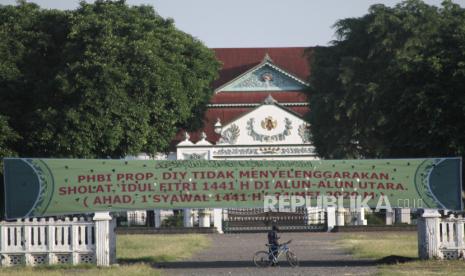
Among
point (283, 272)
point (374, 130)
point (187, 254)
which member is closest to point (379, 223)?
point (374, 130)

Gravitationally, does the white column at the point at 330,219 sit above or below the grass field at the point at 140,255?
above

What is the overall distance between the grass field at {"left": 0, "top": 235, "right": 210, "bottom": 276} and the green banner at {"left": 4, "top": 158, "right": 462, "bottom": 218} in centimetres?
190

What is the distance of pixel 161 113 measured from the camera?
66.3 meters

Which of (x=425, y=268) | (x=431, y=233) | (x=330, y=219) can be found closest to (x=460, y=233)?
(x=431, y=233)

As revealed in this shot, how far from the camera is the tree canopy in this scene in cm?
5681

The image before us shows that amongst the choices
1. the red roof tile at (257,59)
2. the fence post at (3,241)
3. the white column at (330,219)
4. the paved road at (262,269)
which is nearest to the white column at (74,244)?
the fence post at (3,241)

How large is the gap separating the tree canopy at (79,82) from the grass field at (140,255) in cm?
529

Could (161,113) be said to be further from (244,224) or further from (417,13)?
(417,13)

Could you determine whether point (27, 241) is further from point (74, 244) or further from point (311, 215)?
point (311, 215)

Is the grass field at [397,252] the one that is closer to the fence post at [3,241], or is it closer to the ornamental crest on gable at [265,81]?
the fence post at [3,241]

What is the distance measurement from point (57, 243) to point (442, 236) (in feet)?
36.3

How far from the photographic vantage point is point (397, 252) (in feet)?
137

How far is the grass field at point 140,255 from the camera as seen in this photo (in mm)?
33125

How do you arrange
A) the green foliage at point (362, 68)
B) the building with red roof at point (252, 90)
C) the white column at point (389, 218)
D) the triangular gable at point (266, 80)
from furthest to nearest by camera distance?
the triangular gable at point (266, 80) < the building with red roof at point (252, 90) < the green foliage at point (362, 68) < the white column at point (389, 218)
